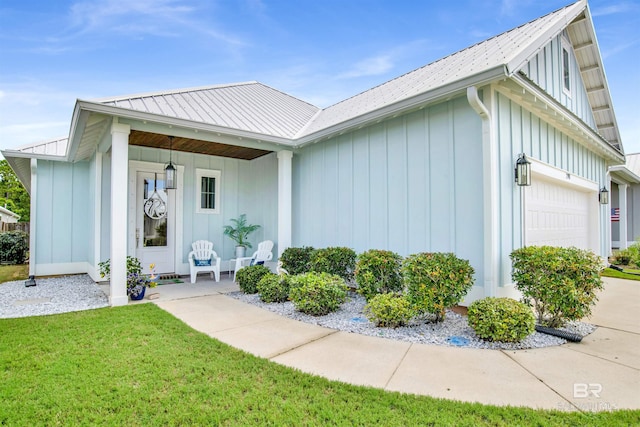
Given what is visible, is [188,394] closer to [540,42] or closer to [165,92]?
[165,92]

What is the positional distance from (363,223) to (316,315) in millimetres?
1969

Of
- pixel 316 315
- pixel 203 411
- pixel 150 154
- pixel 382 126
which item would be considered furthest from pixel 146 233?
pixel 203 411

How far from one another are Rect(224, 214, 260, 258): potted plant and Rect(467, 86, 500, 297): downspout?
17.9ft

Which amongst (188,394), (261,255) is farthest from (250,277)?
(188,394)

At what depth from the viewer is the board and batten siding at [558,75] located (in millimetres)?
5708

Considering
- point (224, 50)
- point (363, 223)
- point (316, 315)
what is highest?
point (224, 50)

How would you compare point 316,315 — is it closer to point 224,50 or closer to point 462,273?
point 462,273

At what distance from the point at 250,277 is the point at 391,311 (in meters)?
2.88

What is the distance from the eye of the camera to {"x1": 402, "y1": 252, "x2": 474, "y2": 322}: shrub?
3883 mm

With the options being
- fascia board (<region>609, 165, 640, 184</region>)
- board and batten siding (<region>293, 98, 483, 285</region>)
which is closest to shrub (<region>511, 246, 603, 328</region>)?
board and batten siding (<region>293, 98, 483, 285</region>)

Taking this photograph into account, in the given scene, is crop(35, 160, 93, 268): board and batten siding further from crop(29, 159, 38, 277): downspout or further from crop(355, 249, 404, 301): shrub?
crop(355, 249, 404, 301): shrub

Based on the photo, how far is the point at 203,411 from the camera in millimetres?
2225

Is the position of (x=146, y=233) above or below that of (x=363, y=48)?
below

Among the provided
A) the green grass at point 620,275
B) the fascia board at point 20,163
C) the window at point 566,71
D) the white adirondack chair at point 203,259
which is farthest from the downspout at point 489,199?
the fascia board at point 20,163
